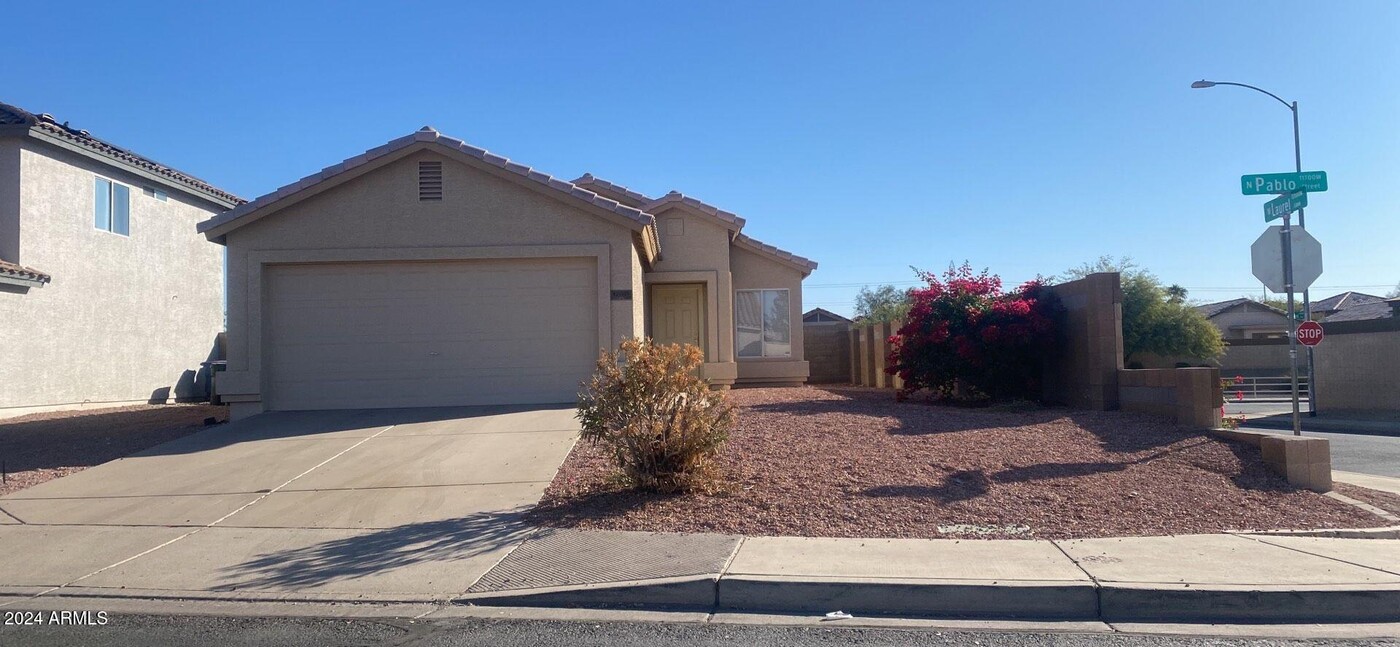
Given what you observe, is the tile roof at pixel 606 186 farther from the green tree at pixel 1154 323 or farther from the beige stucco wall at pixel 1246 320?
the beige stucco wall at pixel 1246 320

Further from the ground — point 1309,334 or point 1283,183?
point 1283,183

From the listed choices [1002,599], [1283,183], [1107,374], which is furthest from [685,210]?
[1002,599]

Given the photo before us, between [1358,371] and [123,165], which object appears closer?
[123,165]

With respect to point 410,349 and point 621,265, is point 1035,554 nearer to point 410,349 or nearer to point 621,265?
point 621,265

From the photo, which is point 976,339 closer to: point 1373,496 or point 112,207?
point 1373,496

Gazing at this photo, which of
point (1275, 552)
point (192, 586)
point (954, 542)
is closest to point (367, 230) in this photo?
point (192, 586)

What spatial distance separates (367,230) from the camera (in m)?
14.5

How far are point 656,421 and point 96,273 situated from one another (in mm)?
15856

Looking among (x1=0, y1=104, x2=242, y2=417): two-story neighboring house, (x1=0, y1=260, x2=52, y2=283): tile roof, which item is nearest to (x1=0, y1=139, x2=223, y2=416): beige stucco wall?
(x1=0, y1=104, x2=242, y2=417): two-story neighboring house

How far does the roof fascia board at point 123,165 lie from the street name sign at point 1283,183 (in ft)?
64.3

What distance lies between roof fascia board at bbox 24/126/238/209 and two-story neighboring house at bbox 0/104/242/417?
25mm

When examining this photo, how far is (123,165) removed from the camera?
65.4 ft

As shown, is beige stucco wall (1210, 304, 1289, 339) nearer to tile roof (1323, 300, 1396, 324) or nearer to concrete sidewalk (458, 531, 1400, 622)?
tile roof (1323, 300, 1396, 324)

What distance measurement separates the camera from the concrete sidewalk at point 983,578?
6082mm
